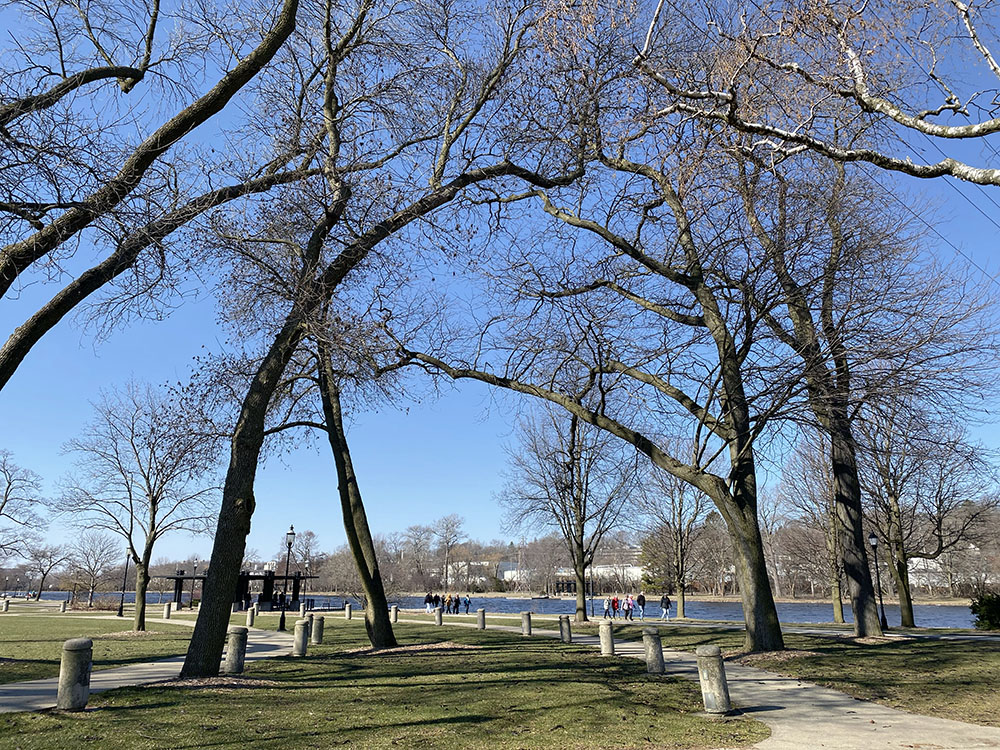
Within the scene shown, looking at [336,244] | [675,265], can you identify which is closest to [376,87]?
[336,244]

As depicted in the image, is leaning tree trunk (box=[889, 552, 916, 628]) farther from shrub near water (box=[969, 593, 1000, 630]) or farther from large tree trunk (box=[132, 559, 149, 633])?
large tree trunk (box=[132, 559, 149, 633])

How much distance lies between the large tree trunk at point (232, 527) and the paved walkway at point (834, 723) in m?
8.62

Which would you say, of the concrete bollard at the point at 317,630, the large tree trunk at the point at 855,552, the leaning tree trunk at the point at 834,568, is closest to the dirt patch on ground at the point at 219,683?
the concrete bollard at the point at 317,630

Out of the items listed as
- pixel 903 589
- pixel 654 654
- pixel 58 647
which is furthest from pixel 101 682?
pixel 903 589

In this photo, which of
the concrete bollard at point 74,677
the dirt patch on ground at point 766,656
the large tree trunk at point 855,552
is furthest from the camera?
the large tree trunk at point 855,552

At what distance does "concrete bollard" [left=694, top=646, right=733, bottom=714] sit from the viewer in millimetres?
9164

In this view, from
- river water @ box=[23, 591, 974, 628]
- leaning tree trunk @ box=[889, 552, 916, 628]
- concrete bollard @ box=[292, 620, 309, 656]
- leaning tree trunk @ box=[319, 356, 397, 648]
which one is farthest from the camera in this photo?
river water @ box=[23, 591, 974, 628]

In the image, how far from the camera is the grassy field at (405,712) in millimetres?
7434

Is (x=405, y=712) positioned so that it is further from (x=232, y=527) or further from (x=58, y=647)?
(x=58, y=647)

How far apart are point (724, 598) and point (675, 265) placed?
79.1 m

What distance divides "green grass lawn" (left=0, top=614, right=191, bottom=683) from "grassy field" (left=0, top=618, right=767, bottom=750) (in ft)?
15.0

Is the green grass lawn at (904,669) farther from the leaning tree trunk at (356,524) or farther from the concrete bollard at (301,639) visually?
the concrete bollard at (301,639)

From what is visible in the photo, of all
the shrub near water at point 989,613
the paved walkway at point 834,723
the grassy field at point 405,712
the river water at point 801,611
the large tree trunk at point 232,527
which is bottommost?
the river water at point 801,611

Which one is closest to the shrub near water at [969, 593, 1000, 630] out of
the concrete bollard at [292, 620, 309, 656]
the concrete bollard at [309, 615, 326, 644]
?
the concrete bollard at [309, 615, 326, 644]
